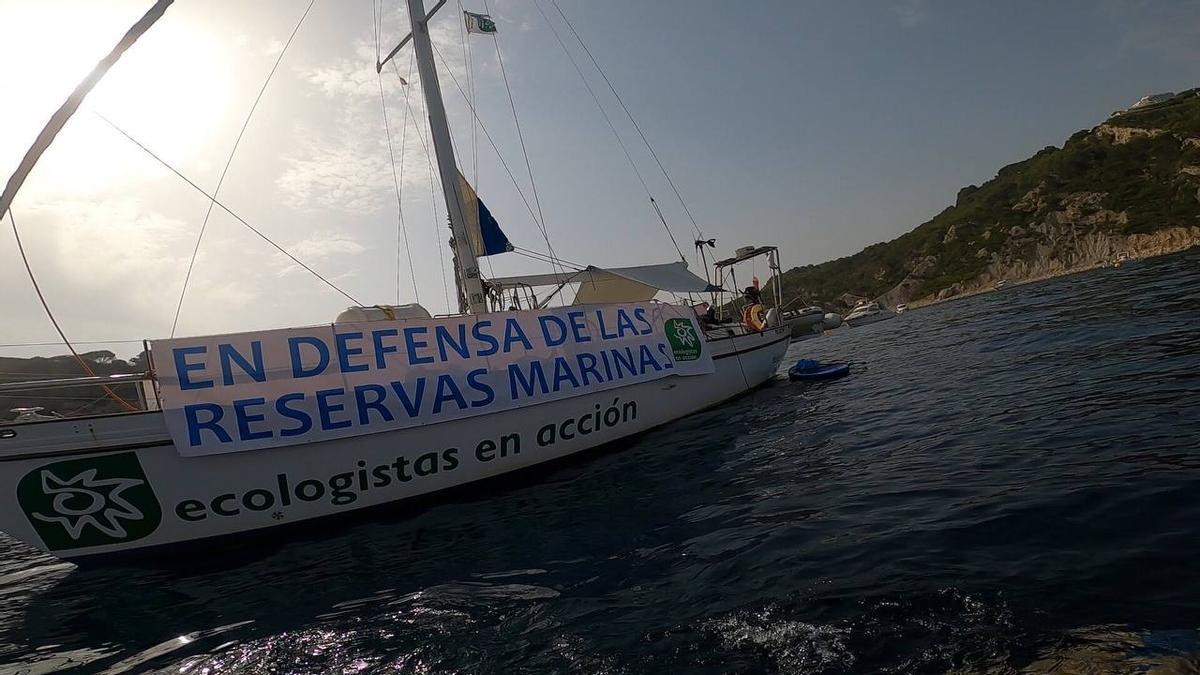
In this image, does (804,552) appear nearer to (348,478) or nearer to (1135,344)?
(348,478)

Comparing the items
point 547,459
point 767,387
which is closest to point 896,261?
point 767,387

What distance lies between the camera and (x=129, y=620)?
5938mm

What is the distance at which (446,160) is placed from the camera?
13.5 m

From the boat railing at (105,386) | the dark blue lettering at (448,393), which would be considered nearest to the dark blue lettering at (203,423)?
the boat railing at (105,386)

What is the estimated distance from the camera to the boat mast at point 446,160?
1351cm

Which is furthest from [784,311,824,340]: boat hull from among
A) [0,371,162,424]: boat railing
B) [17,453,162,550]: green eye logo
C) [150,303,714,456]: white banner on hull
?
[17,453,162,550]: green eye logo

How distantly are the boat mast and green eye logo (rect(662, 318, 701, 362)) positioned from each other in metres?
4.45

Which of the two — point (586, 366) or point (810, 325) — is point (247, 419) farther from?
point (810, 325)

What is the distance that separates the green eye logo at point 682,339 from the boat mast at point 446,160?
4.45 m

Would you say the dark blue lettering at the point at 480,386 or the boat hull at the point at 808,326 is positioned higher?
the dark blue lettering at the point at 480,386

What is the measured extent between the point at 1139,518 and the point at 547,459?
794 centimetres

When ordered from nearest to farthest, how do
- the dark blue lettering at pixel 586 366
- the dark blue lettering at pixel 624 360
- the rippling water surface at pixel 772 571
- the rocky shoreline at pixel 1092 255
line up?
the rippling water surface at pixel 772 571 → the dark blue lettering at pixel 586 366 → the dark blue lettering at pixel 624 360 → the rocky shoreline at pixel 1092 255

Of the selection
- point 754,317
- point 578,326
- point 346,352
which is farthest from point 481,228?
point 754,317

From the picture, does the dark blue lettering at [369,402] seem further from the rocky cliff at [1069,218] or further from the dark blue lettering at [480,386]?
the rocky cliff at [1069,218]
